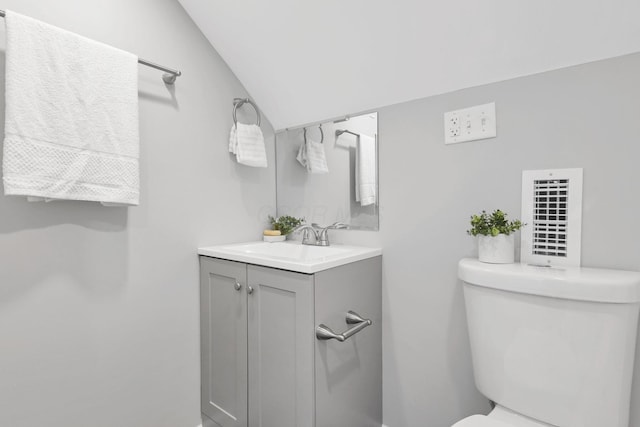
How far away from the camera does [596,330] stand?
795mm

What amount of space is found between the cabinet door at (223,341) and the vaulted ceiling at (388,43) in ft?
2.88

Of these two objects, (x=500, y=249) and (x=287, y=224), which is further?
(x=287, y=224)

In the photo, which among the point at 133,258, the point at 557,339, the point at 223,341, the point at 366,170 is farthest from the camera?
the point at 366,170

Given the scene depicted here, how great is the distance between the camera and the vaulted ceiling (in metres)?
0.92

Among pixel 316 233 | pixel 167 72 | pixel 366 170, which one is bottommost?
pixel 316 233

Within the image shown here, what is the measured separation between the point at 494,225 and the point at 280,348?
33.2 inches

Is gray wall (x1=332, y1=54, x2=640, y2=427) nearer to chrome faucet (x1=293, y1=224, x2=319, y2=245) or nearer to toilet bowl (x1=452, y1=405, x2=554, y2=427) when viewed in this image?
chrome faucet (x1=293, y1=224, x2=319, y2=245)

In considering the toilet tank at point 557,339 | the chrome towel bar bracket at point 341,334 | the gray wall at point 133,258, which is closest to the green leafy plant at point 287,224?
the gray wall at point 133,258

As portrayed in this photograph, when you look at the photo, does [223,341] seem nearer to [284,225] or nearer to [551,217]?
[284,225]

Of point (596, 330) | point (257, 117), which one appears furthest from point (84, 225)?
point (596, 330)

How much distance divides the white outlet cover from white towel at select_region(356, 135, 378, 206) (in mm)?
327

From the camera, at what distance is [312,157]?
63.9 inches

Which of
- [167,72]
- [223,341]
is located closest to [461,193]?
[223,341]

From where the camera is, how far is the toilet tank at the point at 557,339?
788mm
